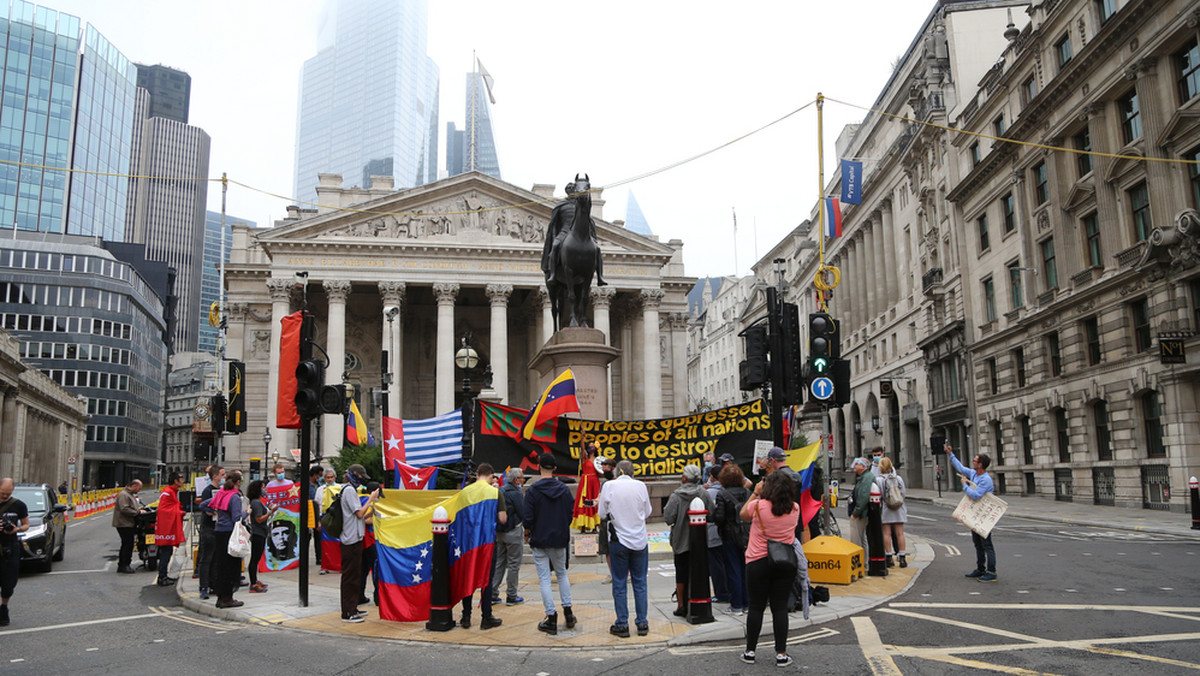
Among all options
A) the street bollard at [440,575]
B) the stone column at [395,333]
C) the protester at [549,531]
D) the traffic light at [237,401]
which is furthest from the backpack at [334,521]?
the stone column at [395,333]

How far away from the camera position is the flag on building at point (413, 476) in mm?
13742

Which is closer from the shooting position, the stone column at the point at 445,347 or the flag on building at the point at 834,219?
the flag on building at the point at 834,219

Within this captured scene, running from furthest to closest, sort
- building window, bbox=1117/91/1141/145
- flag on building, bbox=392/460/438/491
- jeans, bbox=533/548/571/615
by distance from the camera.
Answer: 1. building window, bbox=1117/91/1141/145
2. flag on building, bbox=392/460/438/491
3. jeans, bbox=533/548/571/615

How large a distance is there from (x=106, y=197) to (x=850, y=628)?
529 feet

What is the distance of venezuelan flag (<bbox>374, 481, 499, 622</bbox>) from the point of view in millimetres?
9664

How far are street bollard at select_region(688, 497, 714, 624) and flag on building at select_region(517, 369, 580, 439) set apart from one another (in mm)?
5564

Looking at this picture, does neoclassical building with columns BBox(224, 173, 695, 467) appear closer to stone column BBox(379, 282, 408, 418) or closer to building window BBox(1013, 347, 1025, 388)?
stone column BBox(379, 282, 408, 418)

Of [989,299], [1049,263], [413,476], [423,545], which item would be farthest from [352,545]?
[989,299]

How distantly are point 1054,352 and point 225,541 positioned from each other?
33493 mm

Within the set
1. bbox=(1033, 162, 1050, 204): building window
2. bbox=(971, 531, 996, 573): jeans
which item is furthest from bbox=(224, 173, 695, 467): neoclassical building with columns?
bbox=(971, 531, 996, 573): jeans

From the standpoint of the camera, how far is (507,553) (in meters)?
10.6

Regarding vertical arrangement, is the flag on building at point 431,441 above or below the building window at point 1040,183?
below

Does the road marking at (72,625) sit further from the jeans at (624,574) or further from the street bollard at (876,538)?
the street bollard at (876,538)

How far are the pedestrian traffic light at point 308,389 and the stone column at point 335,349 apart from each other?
1542 inches
